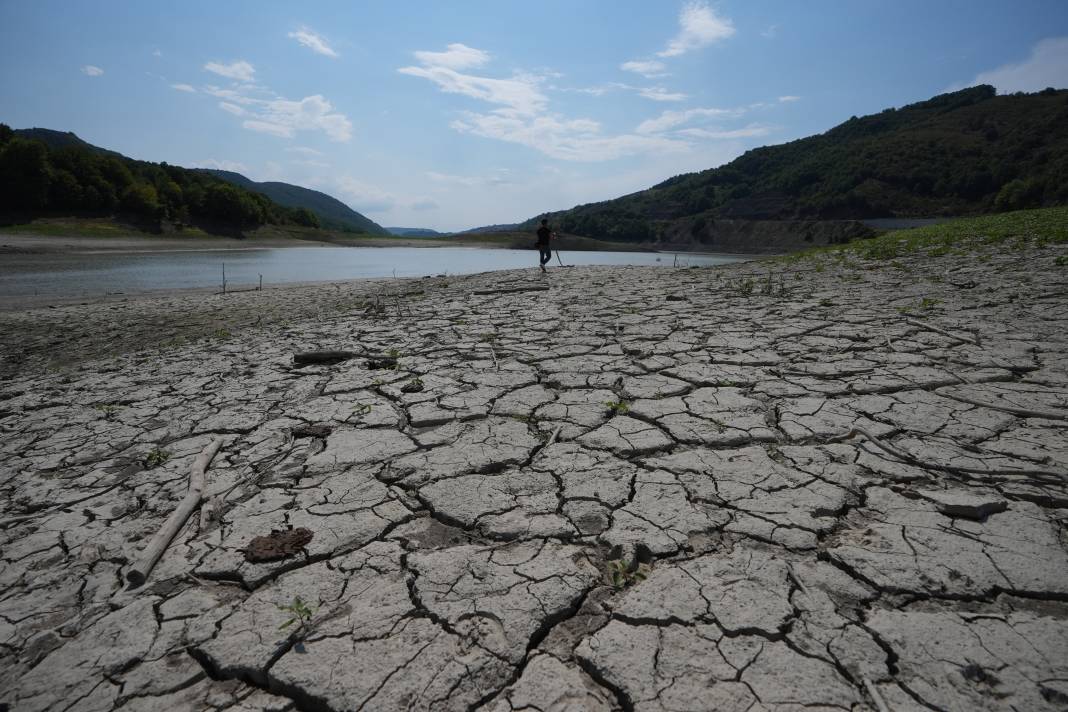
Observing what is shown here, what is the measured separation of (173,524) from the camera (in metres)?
1.89

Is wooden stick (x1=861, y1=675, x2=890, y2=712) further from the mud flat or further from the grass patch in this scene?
the grass patch

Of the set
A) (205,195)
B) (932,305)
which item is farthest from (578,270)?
(205,195)

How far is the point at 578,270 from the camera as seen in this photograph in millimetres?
11312

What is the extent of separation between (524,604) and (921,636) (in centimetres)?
103

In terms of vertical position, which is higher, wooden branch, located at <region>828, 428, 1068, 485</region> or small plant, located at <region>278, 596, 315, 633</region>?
wooden branch, located at <region>828, 428, 1068, 485</region>

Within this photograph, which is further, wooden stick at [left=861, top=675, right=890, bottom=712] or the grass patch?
the grass patch

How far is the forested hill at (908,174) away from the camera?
127ft

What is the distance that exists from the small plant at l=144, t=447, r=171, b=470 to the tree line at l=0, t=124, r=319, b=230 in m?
39.6

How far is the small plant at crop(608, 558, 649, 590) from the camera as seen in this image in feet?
5.00

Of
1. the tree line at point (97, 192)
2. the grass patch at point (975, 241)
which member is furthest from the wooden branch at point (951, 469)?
the tree line at point (97, 192)

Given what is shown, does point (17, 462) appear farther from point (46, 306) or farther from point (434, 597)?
point (46, 306)

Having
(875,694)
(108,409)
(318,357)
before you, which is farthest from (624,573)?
(108,409)

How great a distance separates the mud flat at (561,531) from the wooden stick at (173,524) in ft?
0.16

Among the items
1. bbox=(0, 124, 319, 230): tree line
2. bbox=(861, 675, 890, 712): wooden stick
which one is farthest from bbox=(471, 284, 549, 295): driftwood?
bbox=(0, 124, 319, 230): tree line
